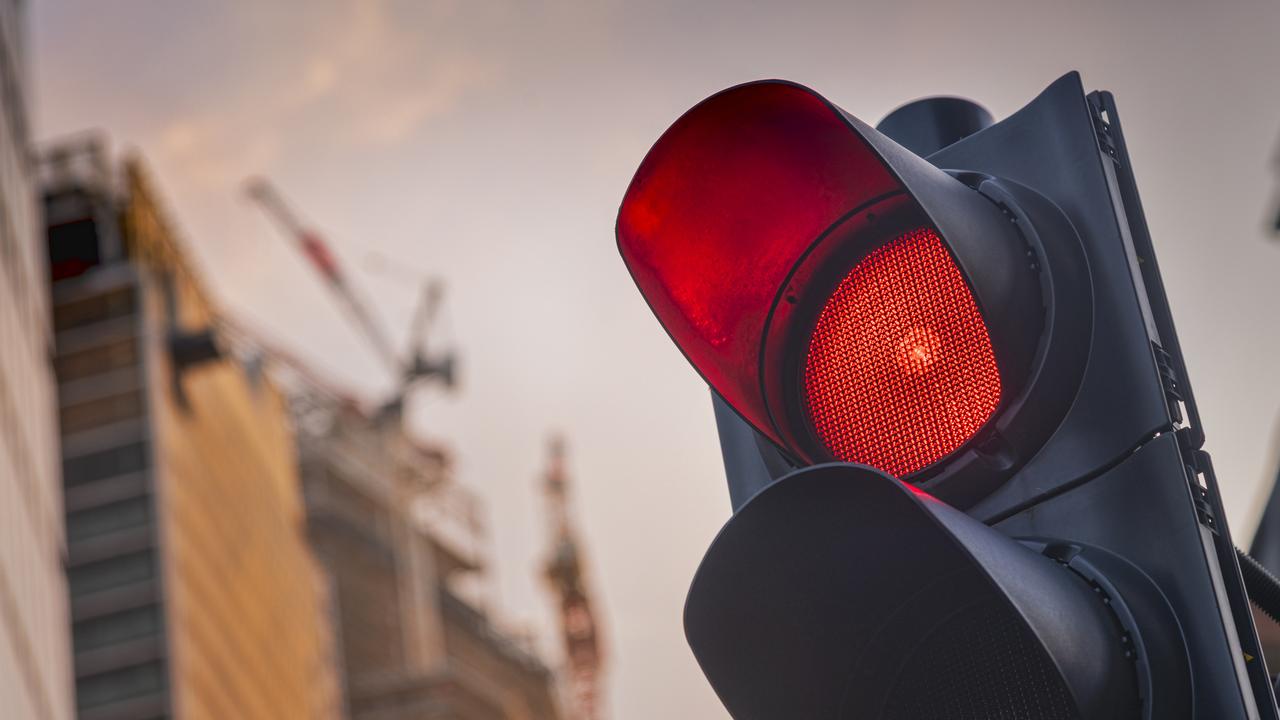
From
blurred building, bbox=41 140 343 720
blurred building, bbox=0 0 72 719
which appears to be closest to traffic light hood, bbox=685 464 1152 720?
blurred building, bbox=0 0 72 719

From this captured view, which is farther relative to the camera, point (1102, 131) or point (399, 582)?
point (399, 582)

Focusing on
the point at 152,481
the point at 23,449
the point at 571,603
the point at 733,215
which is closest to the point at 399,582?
the point at 571,603

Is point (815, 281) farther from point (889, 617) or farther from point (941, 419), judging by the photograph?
point (889, 617)

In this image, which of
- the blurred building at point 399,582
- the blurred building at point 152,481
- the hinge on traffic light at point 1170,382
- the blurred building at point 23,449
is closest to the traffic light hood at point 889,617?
the hinge on traffic light at point 1170,382

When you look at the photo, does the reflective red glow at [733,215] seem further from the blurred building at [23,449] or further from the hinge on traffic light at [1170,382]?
the blurred building at [23,449]

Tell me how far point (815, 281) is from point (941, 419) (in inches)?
11.9

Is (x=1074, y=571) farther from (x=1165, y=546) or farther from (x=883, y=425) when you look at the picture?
(x=883, y=425)

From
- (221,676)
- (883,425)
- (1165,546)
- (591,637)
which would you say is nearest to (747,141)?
(883,425)

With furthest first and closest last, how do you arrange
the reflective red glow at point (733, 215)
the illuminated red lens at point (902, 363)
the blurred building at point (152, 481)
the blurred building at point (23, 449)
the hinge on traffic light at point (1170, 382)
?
the blurred building at point (152, 481) → the blurred building at point (23, 449) → the reflective red glow at point (733, 215) → the illuminated red lens at point (902, 363) → the hinge on traffic light at point (1170, 382)

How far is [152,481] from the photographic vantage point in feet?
145

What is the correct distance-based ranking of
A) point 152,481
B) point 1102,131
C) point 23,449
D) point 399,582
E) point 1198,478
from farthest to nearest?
1. point 399,582
2. point 152,481
3. point 23,449
4. point 1102,131
5. point 1198,478

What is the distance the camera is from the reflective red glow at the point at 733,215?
216 cm

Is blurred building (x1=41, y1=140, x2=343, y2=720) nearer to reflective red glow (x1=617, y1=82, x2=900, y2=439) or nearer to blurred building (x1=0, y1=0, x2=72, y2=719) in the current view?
blurred building (x1=0, y1=0, x2=72, y2=719)

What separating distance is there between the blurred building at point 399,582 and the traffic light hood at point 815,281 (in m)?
75.4
